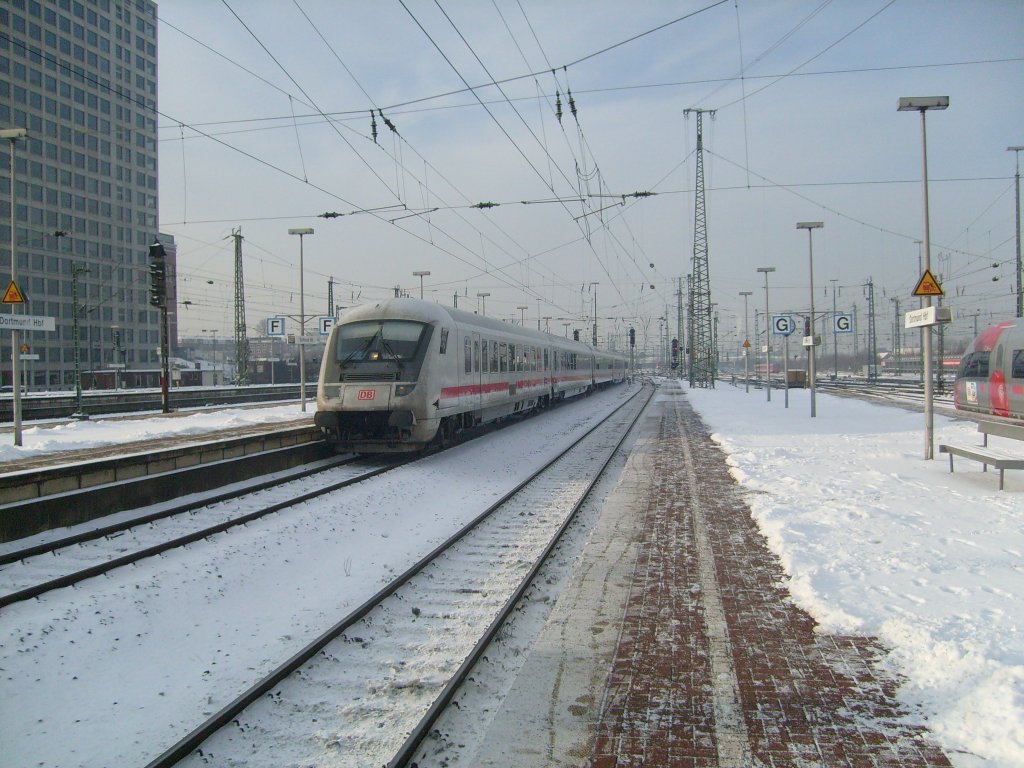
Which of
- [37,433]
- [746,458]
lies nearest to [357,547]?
[746,458]

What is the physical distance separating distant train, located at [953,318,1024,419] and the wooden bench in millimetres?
4981

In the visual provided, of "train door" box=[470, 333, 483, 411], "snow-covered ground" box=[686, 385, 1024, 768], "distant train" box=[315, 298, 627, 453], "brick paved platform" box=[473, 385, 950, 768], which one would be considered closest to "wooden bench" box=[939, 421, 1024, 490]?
"snow-covered ground" box=[686, 385, 1024, 768]

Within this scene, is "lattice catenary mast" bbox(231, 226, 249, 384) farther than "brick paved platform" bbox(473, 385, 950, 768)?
Yes

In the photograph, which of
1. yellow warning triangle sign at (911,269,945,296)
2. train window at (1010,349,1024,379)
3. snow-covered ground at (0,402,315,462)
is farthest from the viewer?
train window at (1010,349,1024,379)

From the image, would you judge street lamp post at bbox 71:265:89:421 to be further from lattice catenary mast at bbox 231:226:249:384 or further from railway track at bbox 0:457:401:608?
railway track at bbox 0:457:401:608

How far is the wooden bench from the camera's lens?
928 cm

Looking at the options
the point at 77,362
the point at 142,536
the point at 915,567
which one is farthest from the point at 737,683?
the point at 77,362

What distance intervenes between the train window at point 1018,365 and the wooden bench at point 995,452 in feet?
15.8

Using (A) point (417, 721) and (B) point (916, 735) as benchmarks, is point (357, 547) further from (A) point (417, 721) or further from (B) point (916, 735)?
(B) point (916, 735)

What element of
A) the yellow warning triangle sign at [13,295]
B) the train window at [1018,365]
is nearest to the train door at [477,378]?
the yellow warning triangle sign at [13,295]

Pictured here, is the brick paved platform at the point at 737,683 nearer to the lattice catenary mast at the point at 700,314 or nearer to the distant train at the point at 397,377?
the distant train at the point at 397,377

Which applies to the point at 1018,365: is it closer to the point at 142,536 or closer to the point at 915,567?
the point at 915,567

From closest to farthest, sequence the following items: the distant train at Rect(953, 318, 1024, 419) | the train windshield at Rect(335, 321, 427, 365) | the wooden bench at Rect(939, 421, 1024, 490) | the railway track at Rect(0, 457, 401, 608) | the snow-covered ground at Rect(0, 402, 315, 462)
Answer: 1. the railway track at Rect(0, 457, 401, 608)
2. the wooden bench at Rect(939, 421, 1024, 490)
3. the train windshield at Rect(335, 321, 427, 365)
4. the snow-covered ground at Rect(0, 402, 315, 462)
5. the distant train at Rect(953, 318, 1024, 419)

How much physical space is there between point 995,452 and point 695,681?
8280 mm
